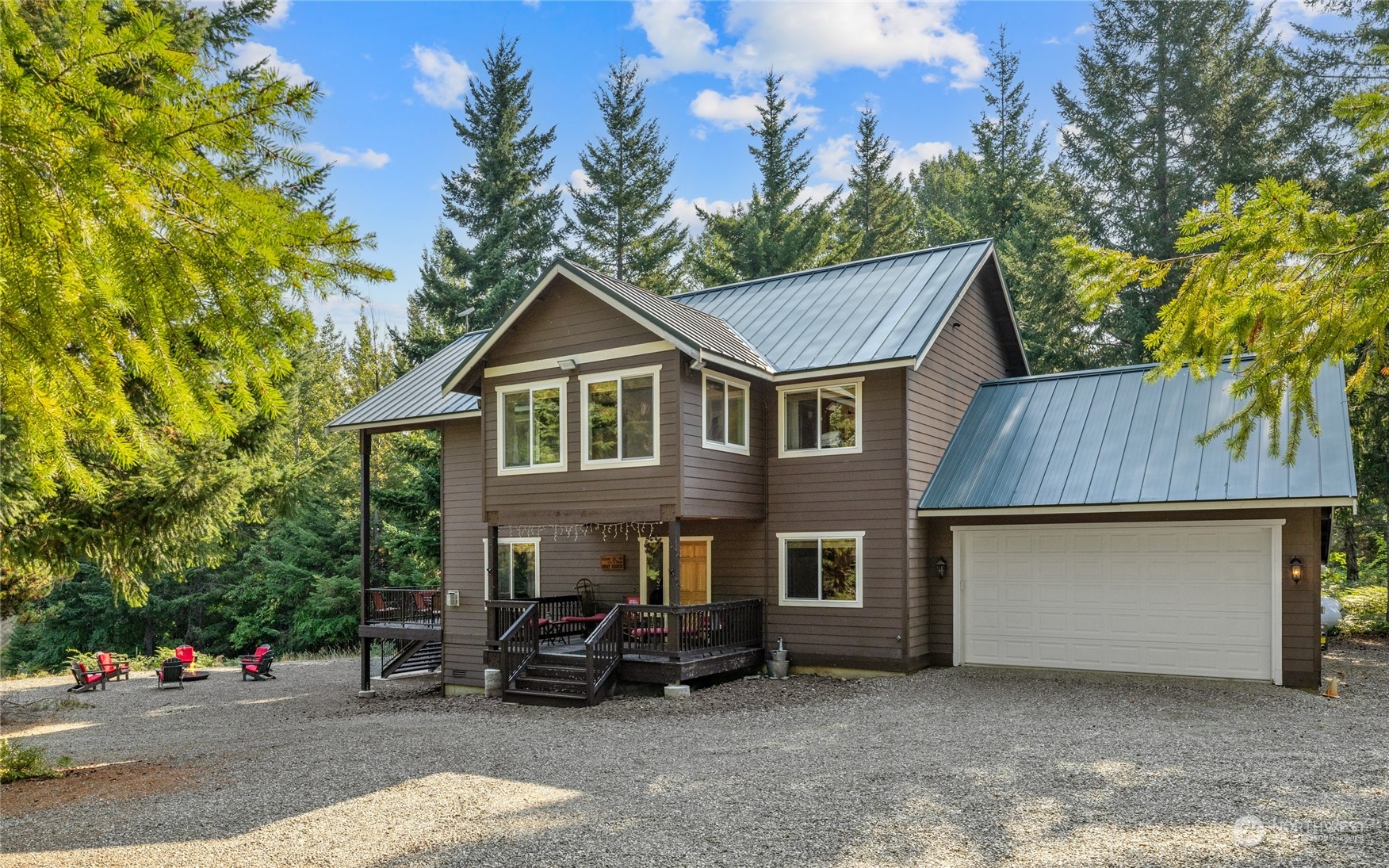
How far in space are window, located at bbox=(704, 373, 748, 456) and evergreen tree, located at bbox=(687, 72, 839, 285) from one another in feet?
58.2

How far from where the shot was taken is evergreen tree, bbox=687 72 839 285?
32281mm

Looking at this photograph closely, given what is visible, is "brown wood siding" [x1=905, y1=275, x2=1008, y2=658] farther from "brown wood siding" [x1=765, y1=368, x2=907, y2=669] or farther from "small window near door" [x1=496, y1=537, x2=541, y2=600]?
"small window near door" [x1=496, y1=537, x2=541, y2=600]

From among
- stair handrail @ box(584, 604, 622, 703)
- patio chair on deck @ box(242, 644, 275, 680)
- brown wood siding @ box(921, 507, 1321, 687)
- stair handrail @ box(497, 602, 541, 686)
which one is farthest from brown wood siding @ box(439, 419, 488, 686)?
brown wood siding @ box(921, 507, 1321, 687)

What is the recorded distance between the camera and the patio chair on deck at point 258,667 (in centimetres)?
2116

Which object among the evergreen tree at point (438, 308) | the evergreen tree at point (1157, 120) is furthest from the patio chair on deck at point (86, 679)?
the evergreen tree at point (1157, 120)

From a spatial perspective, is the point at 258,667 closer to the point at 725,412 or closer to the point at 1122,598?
the point at 725,412

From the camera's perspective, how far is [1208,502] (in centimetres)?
1230

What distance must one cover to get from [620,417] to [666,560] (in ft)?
10.3

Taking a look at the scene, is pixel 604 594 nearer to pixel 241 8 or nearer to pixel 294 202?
pixel 241 8

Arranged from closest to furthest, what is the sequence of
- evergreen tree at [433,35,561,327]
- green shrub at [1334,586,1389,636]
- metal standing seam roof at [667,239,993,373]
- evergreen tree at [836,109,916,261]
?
metal standing seam roof at [667,239,993,373]
green shrub at [1334,586,1389,636]
evergreen tree at [433,35,561,327]
evergreen tree at [836,109,916,261]

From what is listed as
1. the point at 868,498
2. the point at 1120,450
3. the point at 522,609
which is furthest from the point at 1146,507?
the point at 522,609

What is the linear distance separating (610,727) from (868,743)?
3.25 meters

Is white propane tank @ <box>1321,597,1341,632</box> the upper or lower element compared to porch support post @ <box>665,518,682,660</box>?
lower

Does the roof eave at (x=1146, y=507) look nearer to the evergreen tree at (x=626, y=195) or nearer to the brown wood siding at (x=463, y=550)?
A: the brown wood siding at (x=463, y=550)
